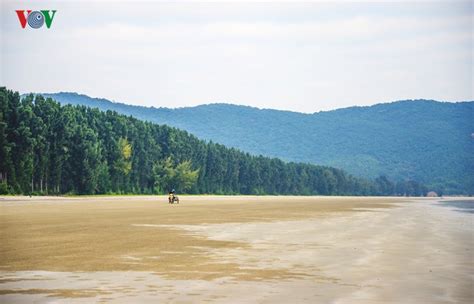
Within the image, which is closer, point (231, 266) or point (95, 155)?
point (231, 266)

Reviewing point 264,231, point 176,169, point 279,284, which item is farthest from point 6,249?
A: point 176,169

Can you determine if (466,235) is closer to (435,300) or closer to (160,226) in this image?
(160,226)

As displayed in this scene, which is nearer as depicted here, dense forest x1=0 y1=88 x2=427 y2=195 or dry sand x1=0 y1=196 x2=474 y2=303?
dry sand x1=0 y1=196 x2=474 y2=303

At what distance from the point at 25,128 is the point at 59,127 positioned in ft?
38.4

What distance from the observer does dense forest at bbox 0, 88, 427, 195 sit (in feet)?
328

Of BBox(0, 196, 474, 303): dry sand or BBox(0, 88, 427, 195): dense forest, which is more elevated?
BBox(0, 88, 427, 195): dense forest

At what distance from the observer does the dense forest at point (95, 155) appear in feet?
328

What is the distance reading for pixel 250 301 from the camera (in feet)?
48.3

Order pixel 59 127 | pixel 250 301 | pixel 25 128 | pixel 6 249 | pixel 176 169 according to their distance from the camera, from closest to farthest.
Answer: pixel 250 301
pixel 6 249
pixel 25 128
pixel 59 127
pixel 176 169

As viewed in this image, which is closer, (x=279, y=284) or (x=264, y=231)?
(x=279, y=284)

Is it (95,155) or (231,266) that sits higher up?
(95,155)

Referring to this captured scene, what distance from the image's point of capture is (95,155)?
115625 millimetres

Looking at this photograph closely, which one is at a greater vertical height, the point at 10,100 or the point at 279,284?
the point at 10,100

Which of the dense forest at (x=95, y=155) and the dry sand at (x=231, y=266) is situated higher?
the dense forest at (x=95, y=155)
